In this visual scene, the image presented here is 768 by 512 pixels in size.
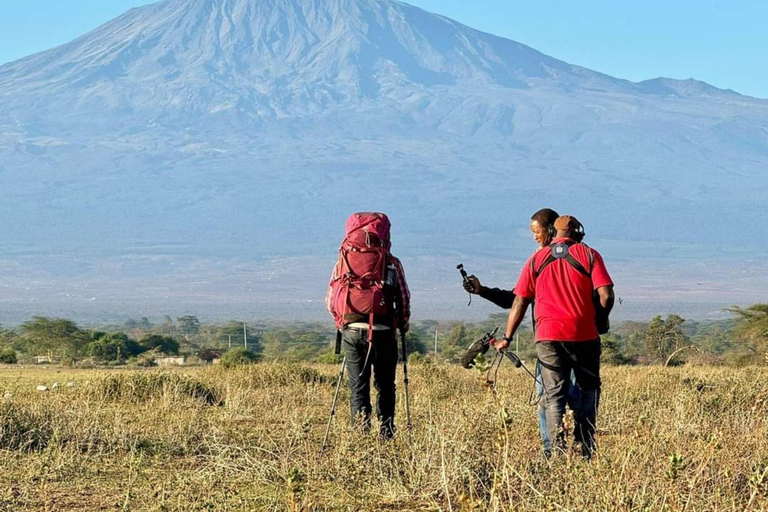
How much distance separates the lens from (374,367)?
8250 mm

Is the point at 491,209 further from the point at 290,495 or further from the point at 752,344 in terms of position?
the point at 290,495

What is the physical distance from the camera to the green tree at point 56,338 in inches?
1064

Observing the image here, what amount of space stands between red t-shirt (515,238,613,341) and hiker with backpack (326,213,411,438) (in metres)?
1.32

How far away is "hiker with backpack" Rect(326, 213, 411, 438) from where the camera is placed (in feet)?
26.5

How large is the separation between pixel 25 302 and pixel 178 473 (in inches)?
3985

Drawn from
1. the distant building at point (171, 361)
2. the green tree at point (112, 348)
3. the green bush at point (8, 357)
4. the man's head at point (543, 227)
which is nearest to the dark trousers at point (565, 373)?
the man's head at point (543, 227)

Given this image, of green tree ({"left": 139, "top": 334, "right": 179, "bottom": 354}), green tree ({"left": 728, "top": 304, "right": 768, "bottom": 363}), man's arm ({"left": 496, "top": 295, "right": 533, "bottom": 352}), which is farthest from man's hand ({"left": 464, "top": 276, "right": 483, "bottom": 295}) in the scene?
green tree ({"left": 139, "top": 334, "right": 179, "bottom": 354})

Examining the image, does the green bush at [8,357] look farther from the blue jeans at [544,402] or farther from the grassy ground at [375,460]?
the blue jeans at [544,402]

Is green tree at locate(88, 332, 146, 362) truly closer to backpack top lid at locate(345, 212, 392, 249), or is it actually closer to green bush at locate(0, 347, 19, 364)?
green bush at locate(0, 347, 19, 364)

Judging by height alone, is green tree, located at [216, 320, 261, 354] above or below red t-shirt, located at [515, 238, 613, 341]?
below

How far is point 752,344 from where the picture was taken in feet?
88.5

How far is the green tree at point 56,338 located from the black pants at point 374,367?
18.1m

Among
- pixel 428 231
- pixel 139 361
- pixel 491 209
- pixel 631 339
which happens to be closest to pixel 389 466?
pixel 139 361

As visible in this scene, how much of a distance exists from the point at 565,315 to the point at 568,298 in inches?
3.9
